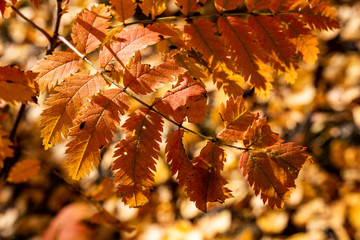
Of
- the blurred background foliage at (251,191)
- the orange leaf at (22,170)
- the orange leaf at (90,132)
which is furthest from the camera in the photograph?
the blurred background foliage at (251,191)

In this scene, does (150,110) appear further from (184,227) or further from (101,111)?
(184,227)

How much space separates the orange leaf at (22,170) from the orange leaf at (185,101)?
28.2 inches

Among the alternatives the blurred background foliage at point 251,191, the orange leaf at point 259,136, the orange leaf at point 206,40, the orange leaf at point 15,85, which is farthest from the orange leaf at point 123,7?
the blurred background foliage at point 251,191

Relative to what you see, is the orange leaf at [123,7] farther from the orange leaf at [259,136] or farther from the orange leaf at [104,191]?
the orange leaf at [104,191]

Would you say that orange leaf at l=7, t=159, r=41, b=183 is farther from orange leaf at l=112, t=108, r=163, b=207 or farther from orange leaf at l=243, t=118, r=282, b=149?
orange leaf at l=243, t=118, r=282, b=149

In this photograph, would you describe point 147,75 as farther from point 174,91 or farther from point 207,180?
point 207,180

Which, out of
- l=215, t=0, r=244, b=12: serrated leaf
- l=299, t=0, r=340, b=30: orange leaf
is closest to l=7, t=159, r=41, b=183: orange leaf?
l=215, t=0, r=244, b=12: serrated leaf

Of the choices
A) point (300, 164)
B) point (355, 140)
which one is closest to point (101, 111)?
point (300, 164)

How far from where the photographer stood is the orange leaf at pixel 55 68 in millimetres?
545

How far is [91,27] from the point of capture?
0.58m

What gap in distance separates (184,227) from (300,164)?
1.30 meters

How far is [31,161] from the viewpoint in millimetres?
1010

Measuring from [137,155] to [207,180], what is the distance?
0.46 feet

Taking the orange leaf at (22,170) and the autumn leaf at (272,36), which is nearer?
the autumn leaf at (272,36)
